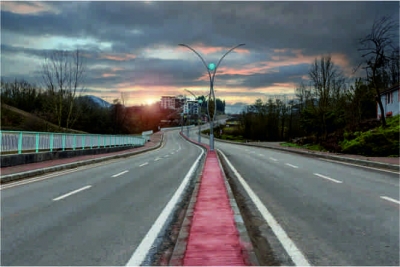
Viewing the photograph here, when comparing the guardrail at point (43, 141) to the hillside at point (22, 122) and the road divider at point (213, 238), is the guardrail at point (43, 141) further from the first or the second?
the hillside at point (22, 122)

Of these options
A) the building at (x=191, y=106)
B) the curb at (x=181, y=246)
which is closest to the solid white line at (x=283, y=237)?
the curb at (x=181, y=246)

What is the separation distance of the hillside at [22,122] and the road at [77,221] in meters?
49.3

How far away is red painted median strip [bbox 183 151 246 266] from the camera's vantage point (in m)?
4.73

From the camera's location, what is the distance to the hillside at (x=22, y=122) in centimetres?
6151

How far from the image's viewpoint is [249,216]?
7.82 m

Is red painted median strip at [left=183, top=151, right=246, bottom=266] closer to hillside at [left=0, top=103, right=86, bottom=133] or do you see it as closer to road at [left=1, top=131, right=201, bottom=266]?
road at [left=1, top=131, right=201, bottom=266]

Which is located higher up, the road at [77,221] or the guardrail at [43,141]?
the guardrail at [43,141]

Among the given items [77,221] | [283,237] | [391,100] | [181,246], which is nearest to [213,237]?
[181,246]

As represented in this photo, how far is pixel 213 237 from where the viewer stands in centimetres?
568

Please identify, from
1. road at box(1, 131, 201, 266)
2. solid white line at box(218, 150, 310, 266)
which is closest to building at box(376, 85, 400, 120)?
road at box(1, 131, 201, 266)

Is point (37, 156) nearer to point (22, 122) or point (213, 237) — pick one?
point (213, 237)

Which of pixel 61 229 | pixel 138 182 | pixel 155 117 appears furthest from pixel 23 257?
pixel 155 117

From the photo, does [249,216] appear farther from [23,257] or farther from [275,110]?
[275,110]

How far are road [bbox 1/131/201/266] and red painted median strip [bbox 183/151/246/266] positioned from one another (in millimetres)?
850
